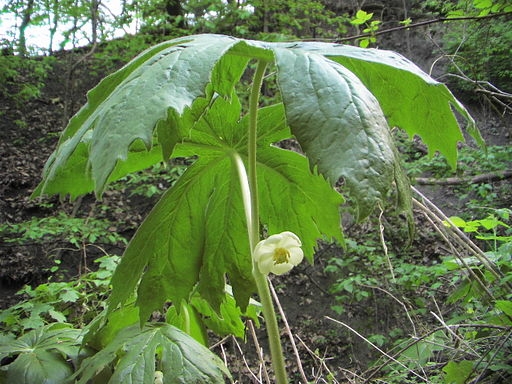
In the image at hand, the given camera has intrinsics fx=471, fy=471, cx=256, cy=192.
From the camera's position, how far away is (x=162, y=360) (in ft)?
2.13

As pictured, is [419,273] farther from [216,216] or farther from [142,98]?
[142,98]

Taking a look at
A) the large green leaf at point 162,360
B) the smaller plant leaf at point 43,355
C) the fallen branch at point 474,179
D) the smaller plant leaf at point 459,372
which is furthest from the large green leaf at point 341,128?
the fallen branch at point 474,179

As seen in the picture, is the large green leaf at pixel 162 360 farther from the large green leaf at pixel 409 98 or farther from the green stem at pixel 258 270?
the large green leaf at pixel 409 98

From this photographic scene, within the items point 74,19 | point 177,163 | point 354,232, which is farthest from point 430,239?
point 74,19

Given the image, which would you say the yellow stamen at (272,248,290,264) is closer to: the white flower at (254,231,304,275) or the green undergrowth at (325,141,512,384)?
the white flower at (254,231,304,275)

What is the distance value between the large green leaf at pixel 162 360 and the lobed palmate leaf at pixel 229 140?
0.19ft

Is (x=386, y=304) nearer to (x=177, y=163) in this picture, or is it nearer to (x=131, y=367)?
(x=177, y=163)

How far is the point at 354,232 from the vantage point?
13.8ft

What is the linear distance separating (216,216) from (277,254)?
200 millimetres

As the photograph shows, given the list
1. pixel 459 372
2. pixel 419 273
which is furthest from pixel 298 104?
pixel 419 273

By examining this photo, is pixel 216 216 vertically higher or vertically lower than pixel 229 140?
lower

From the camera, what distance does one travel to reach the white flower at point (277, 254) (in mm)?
505

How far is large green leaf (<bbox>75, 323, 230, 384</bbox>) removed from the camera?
0.64 metres

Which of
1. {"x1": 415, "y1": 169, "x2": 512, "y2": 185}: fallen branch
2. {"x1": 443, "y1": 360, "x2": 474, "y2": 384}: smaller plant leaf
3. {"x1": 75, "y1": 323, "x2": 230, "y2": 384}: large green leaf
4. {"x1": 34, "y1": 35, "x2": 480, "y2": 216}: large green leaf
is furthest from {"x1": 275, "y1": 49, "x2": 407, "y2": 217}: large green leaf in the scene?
{"x1": 415, "y1": 169, "x2": 512, "y2": 185}: fallen branch
